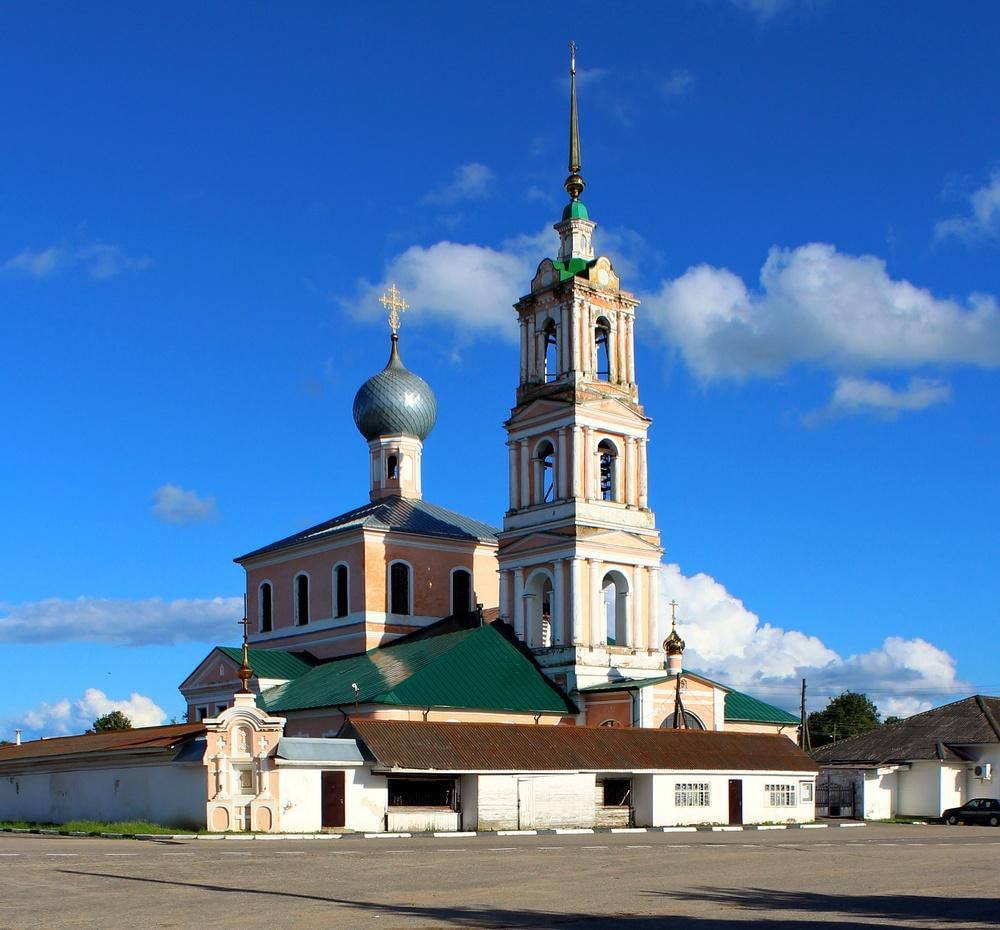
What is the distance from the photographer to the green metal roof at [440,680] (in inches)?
1613

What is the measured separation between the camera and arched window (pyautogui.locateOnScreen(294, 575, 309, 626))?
5119cm

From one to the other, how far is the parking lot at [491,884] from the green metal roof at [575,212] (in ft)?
84.6

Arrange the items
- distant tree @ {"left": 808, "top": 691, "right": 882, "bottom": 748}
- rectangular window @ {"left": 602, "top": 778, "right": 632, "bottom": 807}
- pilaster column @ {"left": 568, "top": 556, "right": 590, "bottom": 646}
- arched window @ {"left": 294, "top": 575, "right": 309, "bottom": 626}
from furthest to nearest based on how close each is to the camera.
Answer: distant tree @ {"left": 808, "top": 691, "right": 882, "bottom": 748}, arched window @ {"left": 294, "top": 575, "right": 309, "bottom": 626}, pilaster column @ {"left": 568, "top": 556, "right": 590, "bottom": 646}, rectangular window @ {"left": 602, "top": 778, "right": 632, "bottom": 807}

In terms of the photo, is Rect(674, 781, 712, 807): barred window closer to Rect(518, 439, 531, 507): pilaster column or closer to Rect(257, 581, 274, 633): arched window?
Rect(518, 439, 531, 507): pilaster column

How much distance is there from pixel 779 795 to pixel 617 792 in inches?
232

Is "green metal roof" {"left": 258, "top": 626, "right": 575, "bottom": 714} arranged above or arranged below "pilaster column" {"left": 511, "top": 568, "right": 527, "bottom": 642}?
below

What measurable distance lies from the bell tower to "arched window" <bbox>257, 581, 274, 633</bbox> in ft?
34.6

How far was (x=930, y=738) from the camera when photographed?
4866 centimetres

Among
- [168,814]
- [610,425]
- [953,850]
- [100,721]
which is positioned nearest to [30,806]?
[168,814]

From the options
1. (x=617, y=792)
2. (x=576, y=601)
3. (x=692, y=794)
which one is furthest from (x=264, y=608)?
(x=692, y=794)

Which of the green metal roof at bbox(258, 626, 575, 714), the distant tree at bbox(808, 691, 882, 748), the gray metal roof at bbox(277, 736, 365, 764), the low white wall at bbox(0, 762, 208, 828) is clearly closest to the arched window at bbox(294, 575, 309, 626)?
the green metal roof at bbox(258, 626, 575, 714)

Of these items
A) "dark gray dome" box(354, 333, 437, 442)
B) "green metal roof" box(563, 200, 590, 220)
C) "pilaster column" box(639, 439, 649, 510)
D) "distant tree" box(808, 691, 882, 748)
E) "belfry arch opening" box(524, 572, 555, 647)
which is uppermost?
"green metal roof" box(563, 200, 590, 220)

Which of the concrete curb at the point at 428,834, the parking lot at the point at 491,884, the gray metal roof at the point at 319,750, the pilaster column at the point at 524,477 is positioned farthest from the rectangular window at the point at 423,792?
the pilaster column at the point at 524,477

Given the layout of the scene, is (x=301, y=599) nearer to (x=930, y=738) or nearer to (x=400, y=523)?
(x=400, y=523)
